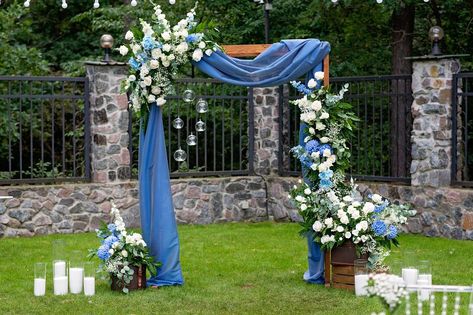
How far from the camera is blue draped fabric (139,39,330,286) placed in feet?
30.7

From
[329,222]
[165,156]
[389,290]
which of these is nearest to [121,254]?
[165,156]

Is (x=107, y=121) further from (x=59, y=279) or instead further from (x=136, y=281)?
(x=59, y=279)

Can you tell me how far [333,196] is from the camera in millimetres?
9219

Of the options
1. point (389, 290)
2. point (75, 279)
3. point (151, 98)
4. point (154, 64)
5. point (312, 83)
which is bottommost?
point (75, 279)

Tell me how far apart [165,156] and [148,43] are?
3.48 feet

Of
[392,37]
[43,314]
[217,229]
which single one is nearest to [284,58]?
[43,314]

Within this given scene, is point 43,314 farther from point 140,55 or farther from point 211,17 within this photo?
point 211,17

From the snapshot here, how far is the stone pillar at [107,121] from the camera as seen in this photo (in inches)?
519

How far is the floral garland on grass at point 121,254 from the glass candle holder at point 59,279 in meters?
0.33

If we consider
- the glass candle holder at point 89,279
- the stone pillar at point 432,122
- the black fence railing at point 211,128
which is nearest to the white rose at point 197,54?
the glass candle holder at point 89,279

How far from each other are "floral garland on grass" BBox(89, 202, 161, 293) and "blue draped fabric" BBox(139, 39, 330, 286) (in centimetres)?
26

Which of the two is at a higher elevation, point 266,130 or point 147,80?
point 147,80

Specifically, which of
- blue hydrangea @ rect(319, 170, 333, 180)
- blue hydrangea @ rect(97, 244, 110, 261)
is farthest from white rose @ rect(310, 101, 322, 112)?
blue hydrangea @ rect(97, 244, 110, 261)

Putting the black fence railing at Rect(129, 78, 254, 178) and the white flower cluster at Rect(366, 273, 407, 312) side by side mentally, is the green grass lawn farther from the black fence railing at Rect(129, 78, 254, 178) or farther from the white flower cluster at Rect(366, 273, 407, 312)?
the white flower cluster at Rect(366, 273, 407, 312)
